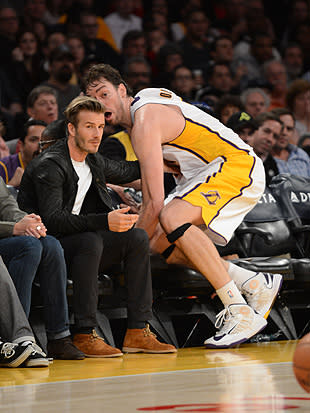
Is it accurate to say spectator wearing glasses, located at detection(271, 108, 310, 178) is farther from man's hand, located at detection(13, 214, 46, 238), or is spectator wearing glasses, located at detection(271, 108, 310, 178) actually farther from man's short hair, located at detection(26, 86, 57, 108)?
man's hand, located at detection(13, 214, 46, 238)

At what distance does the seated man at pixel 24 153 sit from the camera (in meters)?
6.37

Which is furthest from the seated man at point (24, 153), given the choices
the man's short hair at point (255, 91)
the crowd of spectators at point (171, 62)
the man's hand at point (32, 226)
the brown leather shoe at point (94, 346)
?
the man's short hair at point (255, 91)

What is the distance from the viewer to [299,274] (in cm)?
606

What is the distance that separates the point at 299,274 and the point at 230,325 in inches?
36.7

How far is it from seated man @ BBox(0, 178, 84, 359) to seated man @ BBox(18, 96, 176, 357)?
0.15 metres

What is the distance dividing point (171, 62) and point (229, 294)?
512 centimetres

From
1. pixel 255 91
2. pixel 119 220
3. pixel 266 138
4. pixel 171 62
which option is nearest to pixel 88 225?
pixel 119 220

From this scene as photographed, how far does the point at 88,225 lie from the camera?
5.02 metres

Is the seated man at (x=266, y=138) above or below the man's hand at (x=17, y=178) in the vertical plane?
below

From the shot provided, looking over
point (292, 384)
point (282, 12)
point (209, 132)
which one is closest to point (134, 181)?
point (209, 132)

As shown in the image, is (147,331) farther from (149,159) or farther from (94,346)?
(149,159)

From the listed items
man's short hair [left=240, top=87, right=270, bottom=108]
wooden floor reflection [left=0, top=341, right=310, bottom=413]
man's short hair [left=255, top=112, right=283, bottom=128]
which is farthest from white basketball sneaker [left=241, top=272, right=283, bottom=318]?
man's short hair [left=240, top=87, right=270, bottom=108]

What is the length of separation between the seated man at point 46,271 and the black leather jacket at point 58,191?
190 mm

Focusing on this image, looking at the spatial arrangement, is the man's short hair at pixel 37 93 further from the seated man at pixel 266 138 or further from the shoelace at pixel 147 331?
the shoelace at pixel 147 331
